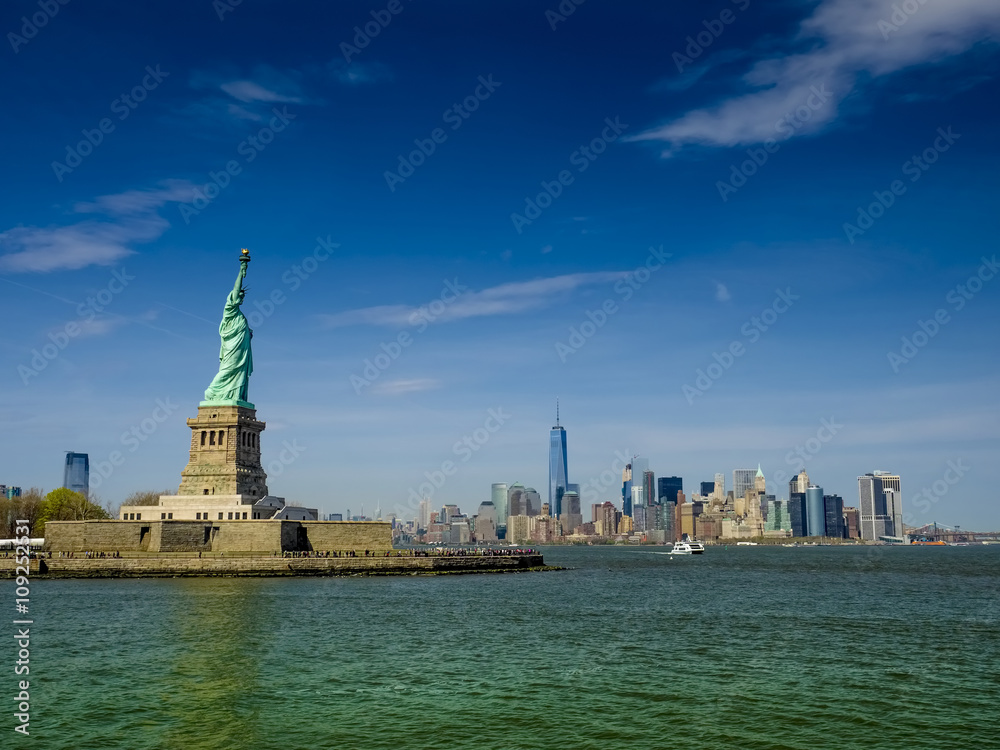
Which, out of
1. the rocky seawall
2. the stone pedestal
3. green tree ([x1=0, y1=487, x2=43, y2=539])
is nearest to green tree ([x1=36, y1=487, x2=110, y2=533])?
green tree ([x1=0, y1=487, x2=43, y2=539])

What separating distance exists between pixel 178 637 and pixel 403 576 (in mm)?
46141

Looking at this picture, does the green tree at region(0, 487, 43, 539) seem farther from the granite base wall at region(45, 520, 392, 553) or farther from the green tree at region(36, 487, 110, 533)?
the granite base wall at region(45, 520, 392, 553)

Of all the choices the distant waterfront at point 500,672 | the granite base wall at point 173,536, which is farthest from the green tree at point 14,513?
the distant waterfront at point 500,672

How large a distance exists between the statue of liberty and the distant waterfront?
110 feet

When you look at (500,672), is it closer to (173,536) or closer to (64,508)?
(173,536)

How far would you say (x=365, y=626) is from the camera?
162 feet

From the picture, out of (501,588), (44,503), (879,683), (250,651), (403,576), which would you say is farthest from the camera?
(44,503)

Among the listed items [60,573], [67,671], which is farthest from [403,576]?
[67,671]

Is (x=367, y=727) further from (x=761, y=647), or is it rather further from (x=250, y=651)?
(x=761, y=647)

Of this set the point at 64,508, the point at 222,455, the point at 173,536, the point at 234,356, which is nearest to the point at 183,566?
the point at 173,536

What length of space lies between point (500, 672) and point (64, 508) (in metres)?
101

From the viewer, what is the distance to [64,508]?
390ft

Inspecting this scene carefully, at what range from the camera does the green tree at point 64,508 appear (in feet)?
385

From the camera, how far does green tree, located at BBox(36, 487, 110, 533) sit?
11731 cm
